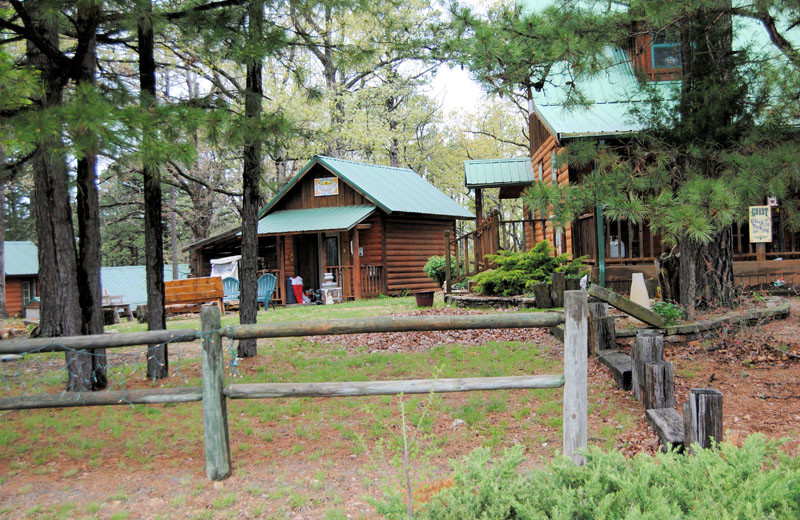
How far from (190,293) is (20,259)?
2027 centimetres

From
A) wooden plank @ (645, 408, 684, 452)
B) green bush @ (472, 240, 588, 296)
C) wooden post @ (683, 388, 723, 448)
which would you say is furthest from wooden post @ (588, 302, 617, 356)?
green bush @ (472, 240, 588, 296)

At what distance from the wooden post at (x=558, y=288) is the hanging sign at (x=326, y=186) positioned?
43.8ft

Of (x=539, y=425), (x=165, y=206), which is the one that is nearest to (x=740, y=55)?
(x=539, y=425)

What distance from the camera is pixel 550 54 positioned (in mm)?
6199

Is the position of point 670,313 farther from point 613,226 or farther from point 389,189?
point 389,189

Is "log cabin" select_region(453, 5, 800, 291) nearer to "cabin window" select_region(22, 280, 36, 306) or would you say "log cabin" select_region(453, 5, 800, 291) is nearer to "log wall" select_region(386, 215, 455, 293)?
"log wall" select_region(386, 215, 455, 293)

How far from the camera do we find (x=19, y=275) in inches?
1177

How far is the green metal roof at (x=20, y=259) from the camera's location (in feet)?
97.5

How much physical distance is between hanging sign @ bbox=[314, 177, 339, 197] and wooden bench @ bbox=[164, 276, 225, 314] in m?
7.67

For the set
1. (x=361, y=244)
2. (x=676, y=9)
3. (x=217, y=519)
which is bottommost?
(x=217, y=519)

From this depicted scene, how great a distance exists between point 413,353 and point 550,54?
4.63 metres

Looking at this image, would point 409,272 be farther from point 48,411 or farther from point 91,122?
point 91,122

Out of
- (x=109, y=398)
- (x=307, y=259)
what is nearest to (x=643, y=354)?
(x=109, y=398)

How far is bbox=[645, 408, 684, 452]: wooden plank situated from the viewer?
378cm
